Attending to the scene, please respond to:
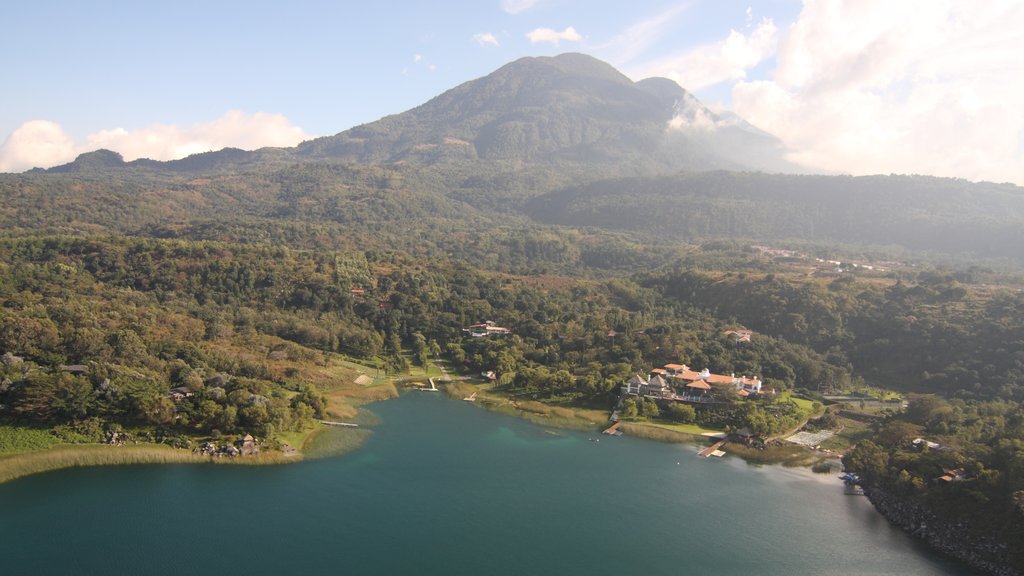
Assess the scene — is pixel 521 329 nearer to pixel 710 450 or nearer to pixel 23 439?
pixel 710 450

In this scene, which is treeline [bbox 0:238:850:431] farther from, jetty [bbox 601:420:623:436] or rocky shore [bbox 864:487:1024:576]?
rocky shore [bbox 864:487:1024:576]

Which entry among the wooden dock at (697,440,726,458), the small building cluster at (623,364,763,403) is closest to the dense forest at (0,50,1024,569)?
the small building cluster at (623,364,763,403)

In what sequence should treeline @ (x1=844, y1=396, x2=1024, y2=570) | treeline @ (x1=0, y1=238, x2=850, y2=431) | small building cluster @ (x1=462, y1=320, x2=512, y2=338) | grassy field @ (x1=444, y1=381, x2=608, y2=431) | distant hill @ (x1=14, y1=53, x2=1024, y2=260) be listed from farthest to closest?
distant hill @ (x1=14, y1=53, x2=1024, y2=260) < small building cluster @ (x1=462, y1=320, x2=512, y2=338) < grassy field @ (x1=444, y1=381, x2=608, y2=431) < treeline @ (x1=0, y1=238, x2=850, y2=431) < treeline @ (x1=844, y1=396, x2=1024, y2=570)

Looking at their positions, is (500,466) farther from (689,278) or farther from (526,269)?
(526,269)

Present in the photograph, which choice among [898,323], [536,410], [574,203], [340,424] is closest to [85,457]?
[340,424]

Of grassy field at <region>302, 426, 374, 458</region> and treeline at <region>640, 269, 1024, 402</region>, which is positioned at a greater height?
treeline at <region>640, 269, 1024, 402</region>

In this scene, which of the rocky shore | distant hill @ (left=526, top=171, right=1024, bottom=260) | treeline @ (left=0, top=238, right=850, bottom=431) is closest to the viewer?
the rocky shore

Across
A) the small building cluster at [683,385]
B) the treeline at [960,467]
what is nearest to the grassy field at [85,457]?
the small building cluster at [683,385]
